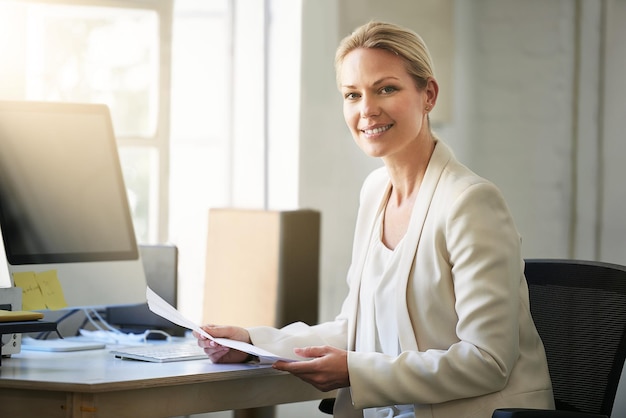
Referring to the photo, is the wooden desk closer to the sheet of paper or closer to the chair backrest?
the sheet of paper

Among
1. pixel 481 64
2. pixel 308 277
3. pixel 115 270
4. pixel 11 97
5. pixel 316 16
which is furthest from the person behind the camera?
pixel 481 64

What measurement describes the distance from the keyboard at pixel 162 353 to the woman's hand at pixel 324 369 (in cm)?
32

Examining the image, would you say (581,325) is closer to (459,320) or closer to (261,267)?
(459,320)

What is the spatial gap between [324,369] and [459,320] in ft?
0.94

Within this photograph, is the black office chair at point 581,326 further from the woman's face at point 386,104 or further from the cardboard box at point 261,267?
the cardboard box at point 261,267

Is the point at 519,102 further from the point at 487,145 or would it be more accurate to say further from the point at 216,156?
the point at 216,156

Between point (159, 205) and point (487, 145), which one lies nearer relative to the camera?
point (159, 205)

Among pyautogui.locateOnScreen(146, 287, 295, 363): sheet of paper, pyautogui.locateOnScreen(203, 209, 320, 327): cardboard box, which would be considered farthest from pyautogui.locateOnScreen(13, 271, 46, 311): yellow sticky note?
pyautogui.locateOnScreen(203, 209, 320, 327): cardboard box

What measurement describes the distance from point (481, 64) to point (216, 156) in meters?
1.28

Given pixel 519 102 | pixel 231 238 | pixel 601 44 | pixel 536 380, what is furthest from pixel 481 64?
pixel 536 380

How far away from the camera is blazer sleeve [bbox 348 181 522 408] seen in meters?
1.84

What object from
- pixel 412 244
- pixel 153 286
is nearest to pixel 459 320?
pixel 412 244

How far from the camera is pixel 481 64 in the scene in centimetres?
420

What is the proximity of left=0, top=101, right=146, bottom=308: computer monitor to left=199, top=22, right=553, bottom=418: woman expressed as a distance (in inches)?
16.4
